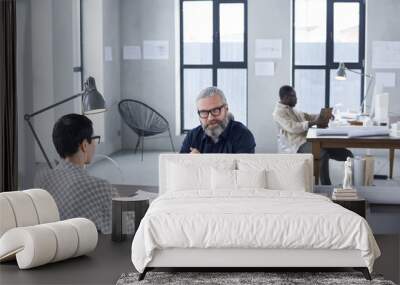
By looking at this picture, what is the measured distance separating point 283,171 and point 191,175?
0.61 meters

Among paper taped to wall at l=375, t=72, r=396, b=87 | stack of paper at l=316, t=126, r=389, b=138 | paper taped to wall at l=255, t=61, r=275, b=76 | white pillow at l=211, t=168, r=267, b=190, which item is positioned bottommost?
white pillow at l=211, t=168, r=267, b=190

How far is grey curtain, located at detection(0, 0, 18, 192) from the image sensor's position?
7.85m

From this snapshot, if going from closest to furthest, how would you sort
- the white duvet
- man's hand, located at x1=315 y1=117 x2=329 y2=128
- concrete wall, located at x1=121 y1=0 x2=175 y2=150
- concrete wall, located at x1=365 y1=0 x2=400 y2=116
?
the white duvet < concrete wall, located at x1=365 y1=0 x2=400 y2=116 < man's hand, located at x1=315 y1=117 x2=329 y2=128 < concrete wall, located at x1=121 y1=0 x2=175 y2=150

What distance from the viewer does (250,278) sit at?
4871mm

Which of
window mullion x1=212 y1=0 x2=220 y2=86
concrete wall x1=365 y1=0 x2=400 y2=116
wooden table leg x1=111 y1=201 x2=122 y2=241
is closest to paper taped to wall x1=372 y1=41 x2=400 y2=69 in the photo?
concrete wall x1=365 y1=0 x2=400 y2=116

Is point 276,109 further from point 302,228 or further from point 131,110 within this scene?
point 302,228

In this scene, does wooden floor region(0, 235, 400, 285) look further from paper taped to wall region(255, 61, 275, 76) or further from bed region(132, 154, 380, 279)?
paper taped to wall region(255, 61, 275, 76)

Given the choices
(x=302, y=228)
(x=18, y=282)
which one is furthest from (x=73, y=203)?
(x=302, y=228)

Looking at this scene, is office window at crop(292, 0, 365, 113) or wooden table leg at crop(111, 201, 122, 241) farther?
office window at crop(292, 0, 365, 113)

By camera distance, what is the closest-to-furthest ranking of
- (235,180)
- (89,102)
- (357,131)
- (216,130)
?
A: (235,180)
(216,130)
(357,131)
(89,102)

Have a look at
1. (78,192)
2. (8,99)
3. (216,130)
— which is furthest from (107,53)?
(78,192)

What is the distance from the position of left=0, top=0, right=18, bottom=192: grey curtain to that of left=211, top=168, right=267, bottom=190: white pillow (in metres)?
2.75

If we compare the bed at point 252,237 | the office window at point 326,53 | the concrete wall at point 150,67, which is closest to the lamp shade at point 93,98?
the concrete wall at point 150,67

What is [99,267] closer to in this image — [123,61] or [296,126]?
[296,126]
